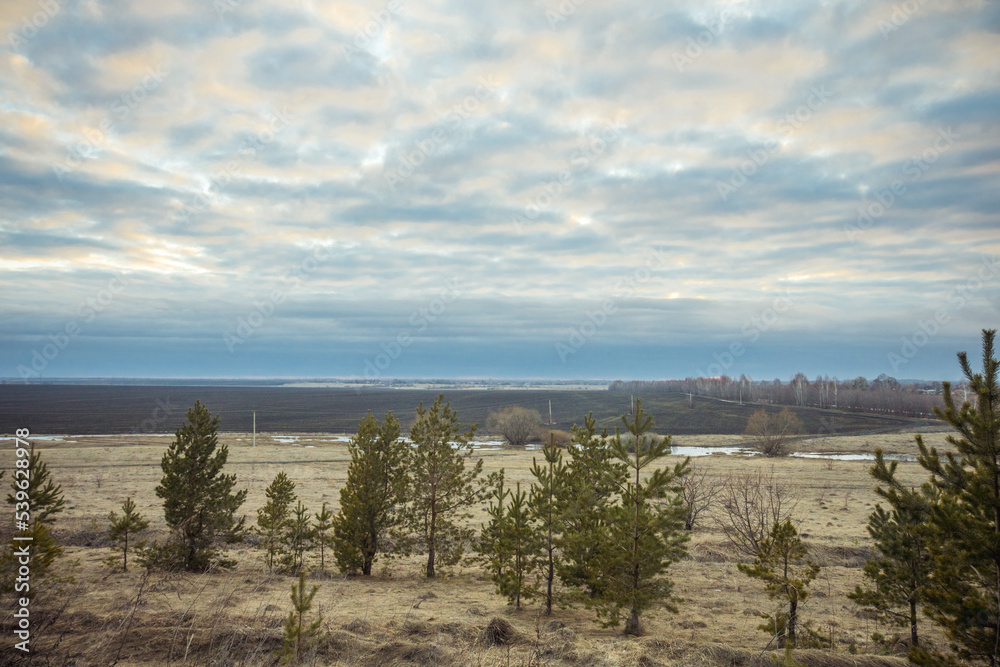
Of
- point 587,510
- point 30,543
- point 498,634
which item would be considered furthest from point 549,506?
point 30,543

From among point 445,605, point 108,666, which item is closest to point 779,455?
point 445,605

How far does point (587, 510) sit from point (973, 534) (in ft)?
24.4

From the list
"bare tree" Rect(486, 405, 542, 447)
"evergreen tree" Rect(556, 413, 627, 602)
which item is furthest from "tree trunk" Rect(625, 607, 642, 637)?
"bare tree" Rect(486, 405, 542, 447)

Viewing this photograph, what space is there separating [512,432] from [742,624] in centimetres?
5924

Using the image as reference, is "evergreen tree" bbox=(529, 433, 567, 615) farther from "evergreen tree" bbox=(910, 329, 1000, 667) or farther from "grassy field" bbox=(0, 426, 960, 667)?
"evergreen tree" bbox=(910, 329, 1000, 667)

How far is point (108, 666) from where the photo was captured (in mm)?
7547

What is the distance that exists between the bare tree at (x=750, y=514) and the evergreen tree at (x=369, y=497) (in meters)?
10.8

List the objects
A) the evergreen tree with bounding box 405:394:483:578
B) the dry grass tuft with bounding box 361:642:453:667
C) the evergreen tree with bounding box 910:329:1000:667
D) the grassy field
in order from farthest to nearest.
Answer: the evergreen tree with bounding box 405:394:483:578, the dry grass tuft with bounding box 361:642:453:667, the grassy field, the evergreen tree with bounding box 910:329:1000:667

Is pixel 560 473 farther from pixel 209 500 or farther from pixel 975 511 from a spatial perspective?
pixel 209 500

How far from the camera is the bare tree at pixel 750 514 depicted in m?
18.4

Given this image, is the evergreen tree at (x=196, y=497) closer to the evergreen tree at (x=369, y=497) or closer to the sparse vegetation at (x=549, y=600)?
the sparse vegetation at (x=549, y=600)

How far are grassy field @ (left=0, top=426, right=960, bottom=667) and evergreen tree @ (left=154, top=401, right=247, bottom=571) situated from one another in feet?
2.72

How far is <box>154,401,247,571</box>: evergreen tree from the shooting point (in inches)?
575

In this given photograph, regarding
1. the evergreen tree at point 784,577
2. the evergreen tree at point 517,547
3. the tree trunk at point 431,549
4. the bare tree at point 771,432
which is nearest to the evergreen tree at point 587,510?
the evergreen tree at point 517,547
